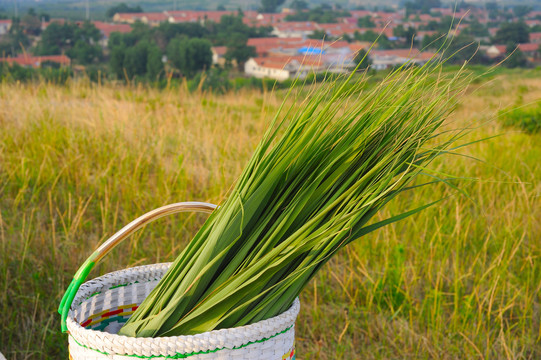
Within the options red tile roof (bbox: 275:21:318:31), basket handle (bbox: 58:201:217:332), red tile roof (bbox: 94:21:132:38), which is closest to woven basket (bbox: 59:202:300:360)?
basket handle (bbox: 58:201:217:332)

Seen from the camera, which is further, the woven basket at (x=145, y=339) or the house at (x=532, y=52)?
the house at (x=532, y=52)

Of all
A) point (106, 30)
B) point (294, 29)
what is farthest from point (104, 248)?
point (294, 29)

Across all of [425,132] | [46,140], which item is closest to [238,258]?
[425,132]

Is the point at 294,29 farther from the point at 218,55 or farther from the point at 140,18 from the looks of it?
the point at 140,18

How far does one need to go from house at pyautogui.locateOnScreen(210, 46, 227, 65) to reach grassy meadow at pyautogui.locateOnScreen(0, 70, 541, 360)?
17305 millimetres

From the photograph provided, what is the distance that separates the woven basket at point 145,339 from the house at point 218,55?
19.5m

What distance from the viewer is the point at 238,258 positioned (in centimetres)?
76

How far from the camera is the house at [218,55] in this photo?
1981 cm

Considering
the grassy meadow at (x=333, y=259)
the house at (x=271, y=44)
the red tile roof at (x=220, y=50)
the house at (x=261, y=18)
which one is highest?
the house at (x=261, y=18)

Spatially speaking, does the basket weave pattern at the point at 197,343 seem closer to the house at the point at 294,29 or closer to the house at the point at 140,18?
the house at the point at 294,29

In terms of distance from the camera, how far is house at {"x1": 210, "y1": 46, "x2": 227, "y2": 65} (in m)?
19.8

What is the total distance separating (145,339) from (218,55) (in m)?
20.3

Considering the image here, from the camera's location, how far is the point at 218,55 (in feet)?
66.1

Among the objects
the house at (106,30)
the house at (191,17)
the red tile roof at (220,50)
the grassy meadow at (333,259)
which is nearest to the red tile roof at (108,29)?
the house at (106,30)
